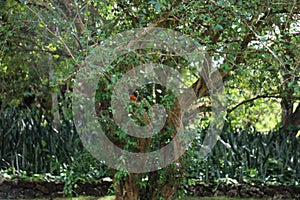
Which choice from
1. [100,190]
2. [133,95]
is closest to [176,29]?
[133,95]

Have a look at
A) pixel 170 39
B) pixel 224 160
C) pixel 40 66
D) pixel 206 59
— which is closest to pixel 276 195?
pixel 224 160

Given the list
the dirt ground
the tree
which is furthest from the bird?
the dirt ground

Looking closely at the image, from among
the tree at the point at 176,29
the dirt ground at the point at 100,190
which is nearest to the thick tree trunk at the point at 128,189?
the tree at the point at 176,29

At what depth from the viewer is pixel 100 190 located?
6.39 metres

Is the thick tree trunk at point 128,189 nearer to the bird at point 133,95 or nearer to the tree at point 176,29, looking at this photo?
the tree at point 176,29

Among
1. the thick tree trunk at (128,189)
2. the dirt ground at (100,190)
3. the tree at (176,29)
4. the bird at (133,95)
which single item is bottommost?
the dirt ground at (100,190)

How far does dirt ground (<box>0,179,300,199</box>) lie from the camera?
6.18 metres

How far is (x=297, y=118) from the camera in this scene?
25.2ft

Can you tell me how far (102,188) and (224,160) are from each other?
1870 millimetres

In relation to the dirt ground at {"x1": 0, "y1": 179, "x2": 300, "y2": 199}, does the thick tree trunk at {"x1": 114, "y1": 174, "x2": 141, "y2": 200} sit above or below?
above

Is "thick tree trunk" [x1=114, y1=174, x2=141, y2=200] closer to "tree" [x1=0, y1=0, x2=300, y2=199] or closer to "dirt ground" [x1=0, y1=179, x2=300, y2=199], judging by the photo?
"tree" [x1=0, y1=0, x2=300, y2=199]

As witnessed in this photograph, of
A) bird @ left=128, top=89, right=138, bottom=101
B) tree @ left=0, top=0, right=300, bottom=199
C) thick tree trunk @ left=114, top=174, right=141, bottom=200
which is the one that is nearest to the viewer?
tree @ left=0, top=0, right=300, bottom=199

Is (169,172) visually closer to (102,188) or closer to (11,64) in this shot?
(102,188)

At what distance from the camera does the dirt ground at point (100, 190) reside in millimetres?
6176
